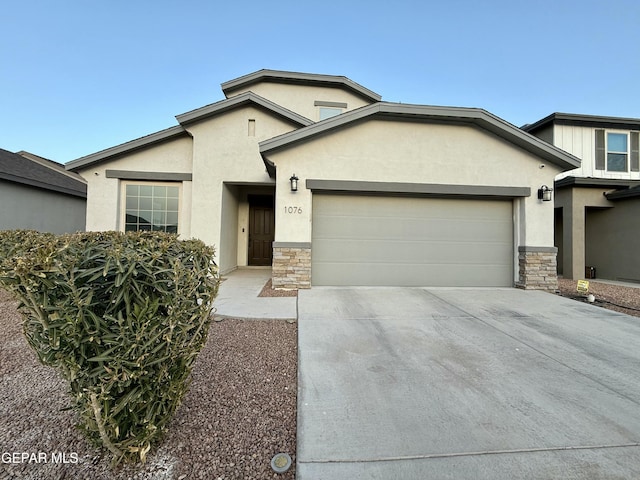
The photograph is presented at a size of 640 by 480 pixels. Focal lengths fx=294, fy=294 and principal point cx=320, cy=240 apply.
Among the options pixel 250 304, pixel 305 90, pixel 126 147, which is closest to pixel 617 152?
pixel 305 90

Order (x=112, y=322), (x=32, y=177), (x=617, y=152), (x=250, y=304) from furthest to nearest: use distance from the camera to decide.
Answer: (x=32, y=177), (x=617, y=152), (x=250, y=304), (x=112, y=322)

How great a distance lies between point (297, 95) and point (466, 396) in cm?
1338

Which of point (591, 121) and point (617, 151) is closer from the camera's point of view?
point (591, 121)

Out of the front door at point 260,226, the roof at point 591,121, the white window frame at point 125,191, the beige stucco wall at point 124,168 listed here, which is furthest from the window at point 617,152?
the white window frame at point 125,191

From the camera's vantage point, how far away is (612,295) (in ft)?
24.7

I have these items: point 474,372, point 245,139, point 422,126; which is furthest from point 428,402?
point 245,139

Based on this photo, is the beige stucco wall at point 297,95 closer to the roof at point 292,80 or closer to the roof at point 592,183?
the roof at point 292,80

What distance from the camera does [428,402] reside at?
2631 millimetres

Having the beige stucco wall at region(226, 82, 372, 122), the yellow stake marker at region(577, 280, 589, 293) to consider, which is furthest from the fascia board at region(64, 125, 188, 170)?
the yellow stake marker at region(577, 280, 589, 293)

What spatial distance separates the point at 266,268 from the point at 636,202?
1295 centimetres

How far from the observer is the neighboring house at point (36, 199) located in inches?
425

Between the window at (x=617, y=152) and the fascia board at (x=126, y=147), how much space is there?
15.5m

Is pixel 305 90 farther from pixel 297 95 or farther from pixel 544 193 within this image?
pixel 544 193

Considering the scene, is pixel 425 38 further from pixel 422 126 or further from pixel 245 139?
pixel 245 139
